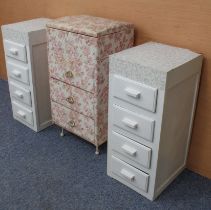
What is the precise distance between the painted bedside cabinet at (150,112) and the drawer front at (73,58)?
0.73ft

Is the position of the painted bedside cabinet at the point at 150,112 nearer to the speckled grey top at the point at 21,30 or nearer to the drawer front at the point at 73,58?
the drawer front at the point at 73,58

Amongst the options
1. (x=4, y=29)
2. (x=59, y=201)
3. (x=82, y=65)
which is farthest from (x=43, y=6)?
(x=59, y=201)

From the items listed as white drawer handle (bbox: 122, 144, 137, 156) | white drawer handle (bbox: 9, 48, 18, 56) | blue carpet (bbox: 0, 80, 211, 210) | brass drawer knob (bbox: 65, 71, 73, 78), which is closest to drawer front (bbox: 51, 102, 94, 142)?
blue carpet (bbox: 0, 80, 211, 210)

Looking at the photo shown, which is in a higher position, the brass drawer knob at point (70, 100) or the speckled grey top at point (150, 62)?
the speckled grey top at point (150, 62)

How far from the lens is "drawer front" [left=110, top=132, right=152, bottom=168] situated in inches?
64.4

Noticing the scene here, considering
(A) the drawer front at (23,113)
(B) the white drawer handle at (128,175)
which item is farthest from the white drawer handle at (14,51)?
(B) the white drawer handle at (128,175)

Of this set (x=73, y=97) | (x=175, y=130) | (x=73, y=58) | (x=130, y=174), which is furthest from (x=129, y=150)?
(x=73, y=58)

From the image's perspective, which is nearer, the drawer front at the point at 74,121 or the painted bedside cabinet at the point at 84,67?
the painted bedside cabinet at the point at 84,67

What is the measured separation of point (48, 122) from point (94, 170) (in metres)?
0.67

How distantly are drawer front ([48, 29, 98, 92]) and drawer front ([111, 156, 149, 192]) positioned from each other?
48 cm

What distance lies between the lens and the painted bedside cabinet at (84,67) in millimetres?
1773

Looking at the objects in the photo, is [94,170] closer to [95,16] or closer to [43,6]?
[95,16]

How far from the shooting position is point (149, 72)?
4.77 ft

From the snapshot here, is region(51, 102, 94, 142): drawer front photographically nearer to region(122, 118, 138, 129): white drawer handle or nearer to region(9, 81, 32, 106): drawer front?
region(9, 81, 32, 106): drawer front
